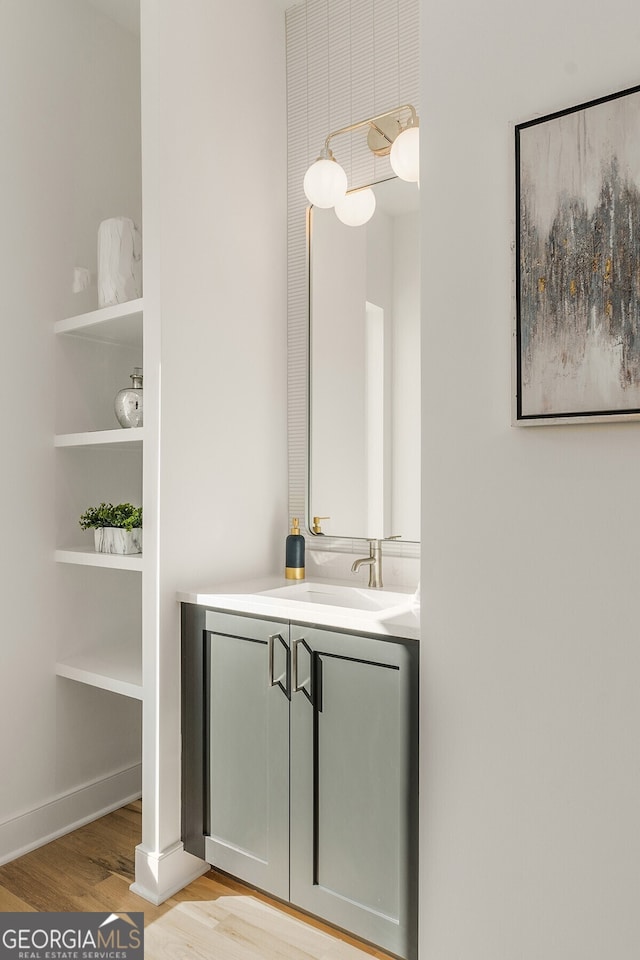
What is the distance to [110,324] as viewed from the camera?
226cm

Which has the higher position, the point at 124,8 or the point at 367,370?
the point at 124,8

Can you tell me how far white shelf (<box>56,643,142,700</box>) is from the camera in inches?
83.5

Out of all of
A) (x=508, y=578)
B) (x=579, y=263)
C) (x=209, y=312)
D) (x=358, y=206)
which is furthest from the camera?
(x=358, y=206)

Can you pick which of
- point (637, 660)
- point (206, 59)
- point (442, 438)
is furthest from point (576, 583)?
point (206, 59)

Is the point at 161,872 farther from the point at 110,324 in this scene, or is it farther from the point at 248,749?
the point at 110,324

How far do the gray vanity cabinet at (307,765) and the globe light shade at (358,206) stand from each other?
1356mm

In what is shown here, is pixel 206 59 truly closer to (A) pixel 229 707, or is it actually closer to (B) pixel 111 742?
(A) pixel 229 707

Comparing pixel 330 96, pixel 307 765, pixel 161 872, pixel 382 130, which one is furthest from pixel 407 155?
pixel 161 872

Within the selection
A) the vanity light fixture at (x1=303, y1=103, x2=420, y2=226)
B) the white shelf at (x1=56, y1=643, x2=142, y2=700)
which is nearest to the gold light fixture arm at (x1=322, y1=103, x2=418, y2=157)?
the vanity light fixture at (x1=303, y1=103, x2=420, y2=226)

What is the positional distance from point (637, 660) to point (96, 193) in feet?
7.81

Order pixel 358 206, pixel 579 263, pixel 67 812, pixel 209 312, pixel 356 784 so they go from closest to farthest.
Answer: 1. pixel 579 263
2. pixel 356 784
3. pixel 209 312
4. pixel 358 206
5. pixel 67 812

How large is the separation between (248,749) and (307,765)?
0.71ft

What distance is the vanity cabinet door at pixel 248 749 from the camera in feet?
5.91

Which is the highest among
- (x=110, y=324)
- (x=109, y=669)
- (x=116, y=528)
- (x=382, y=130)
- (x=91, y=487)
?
(x=382, y=130)
